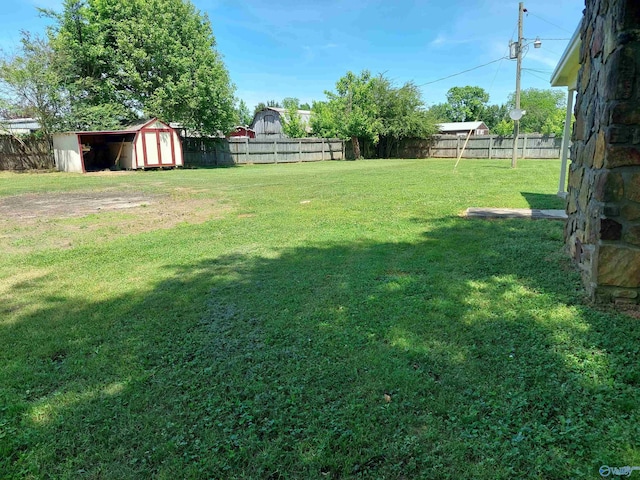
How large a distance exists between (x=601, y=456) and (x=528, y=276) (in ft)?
7.18

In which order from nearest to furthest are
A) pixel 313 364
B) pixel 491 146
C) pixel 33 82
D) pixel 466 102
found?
pixel 313 364, pixel 33 82, pixel 491 146, pixel 466 102

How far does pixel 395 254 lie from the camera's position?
4426 millimetres

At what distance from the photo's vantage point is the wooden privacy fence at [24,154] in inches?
713

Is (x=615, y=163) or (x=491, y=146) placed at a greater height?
(x=491, y=146)

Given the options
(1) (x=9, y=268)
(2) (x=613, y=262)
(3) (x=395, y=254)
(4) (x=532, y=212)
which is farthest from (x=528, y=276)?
(1) (x=9, y=268)

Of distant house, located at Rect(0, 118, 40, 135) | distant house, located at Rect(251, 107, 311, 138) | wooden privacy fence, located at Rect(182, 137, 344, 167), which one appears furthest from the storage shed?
distant house, located at Rect(251, 107, 311, 138)

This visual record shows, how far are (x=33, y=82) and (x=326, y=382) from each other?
20.8 m

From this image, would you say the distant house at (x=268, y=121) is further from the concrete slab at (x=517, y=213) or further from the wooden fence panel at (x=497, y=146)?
the concrete slab at (x=517, y=213)

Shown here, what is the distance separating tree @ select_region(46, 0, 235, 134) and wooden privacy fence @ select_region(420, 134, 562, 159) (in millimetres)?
14207

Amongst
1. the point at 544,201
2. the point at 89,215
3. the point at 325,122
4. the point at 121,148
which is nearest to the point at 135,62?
the point at 121,148

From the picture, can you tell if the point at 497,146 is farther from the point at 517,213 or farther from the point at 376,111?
the point at 517,213

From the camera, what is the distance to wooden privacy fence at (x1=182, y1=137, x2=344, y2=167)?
22.9m

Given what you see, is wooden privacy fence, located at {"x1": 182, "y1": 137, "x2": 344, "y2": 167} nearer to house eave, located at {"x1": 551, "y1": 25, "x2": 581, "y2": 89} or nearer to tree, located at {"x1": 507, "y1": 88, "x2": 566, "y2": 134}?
house eave, located at {"x1": 551, "y1": 25, "x2": 581, "y2": 89}

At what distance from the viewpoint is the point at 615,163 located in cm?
276
